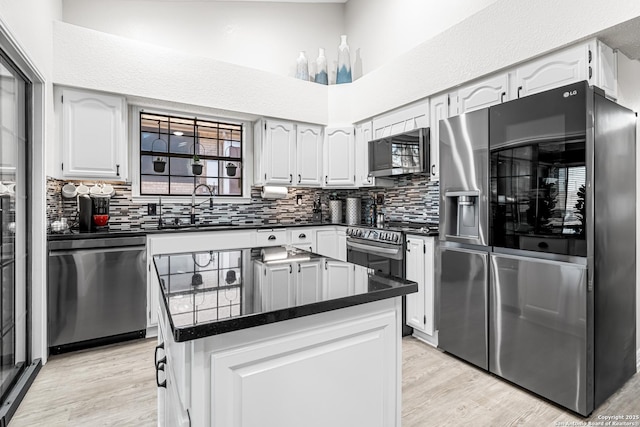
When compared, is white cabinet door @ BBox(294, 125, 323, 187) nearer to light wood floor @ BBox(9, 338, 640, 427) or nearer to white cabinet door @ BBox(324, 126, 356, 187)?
white cabinet door @ BBox(324, 126, 356, 187)

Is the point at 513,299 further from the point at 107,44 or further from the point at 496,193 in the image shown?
the point at 107,44

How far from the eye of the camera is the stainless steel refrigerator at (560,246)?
194 cm

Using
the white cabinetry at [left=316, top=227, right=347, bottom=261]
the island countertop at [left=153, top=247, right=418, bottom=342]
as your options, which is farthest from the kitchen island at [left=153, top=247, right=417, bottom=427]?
the white cabinetry at [left=316, top=227, right=347, bottom=261]

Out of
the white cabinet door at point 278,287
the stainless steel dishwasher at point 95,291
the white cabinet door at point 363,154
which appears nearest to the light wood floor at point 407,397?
the stainless steel dishwasher at point 95,291

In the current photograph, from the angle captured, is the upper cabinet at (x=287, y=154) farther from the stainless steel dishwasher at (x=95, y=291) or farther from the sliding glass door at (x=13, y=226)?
the sliding glass door at (x=13, y=226)

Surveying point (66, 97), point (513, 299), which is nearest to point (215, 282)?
point (513, 299)

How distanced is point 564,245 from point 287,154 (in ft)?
9.71

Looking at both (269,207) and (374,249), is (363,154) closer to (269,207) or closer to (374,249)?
(374,249)

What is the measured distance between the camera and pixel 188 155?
4090 millimetres

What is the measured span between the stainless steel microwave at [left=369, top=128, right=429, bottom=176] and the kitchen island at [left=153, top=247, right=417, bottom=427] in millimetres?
2192

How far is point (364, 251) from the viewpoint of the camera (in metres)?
3.62

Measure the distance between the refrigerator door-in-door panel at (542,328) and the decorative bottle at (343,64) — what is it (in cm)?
316

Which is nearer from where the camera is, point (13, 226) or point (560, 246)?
point (560, 246)

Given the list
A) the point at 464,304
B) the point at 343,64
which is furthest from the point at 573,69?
the point at 343,64
